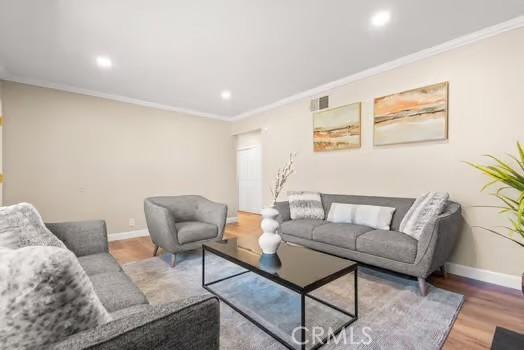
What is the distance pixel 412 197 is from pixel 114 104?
458 centimetres

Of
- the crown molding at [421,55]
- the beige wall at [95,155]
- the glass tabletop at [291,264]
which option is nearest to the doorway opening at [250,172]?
the beige wall at [95,155]

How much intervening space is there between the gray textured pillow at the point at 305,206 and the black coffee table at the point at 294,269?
3.55 ft

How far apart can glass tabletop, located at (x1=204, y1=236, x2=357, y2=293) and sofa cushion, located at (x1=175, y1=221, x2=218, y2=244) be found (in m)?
0.56

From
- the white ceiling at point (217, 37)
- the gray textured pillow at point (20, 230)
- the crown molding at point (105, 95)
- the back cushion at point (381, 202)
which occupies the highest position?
the white ceiling at point (217, 37)

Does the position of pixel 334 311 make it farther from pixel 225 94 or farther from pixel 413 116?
pixel 225 94

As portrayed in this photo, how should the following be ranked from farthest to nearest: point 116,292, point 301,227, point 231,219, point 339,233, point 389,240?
1. point 231,219
2. point 301,227
3. point 339,233
4. point 389,240
5. point 116,292

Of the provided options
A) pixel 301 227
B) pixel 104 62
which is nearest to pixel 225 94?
pixel 104 62

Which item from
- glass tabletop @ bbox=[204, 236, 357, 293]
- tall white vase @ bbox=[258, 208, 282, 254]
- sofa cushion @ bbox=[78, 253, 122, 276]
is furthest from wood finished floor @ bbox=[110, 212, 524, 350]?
sofa cushion @ bbox=[78, 253, 122, 276]

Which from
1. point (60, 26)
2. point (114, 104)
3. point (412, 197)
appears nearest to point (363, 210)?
point (412, 197)

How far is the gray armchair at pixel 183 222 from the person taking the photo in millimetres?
2688

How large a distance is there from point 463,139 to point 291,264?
2.22 meters

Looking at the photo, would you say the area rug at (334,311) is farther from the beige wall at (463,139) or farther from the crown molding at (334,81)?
the crown molding at (334,81)

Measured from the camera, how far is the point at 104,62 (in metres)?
2.84

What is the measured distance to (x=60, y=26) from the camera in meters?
2.18
